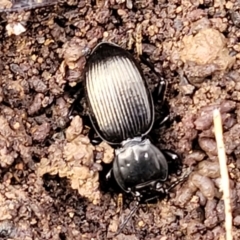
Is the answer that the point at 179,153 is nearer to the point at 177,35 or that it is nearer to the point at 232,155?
the point at 232,155

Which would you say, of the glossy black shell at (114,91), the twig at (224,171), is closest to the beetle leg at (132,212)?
the glossy black shell at (114,91)

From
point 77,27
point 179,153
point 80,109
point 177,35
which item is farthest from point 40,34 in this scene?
point 179,153

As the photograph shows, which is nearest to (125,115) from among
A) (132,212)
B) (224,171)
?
(132,212)

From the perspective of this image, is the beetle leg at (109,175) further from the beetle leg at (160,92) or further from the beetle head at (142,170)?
the beetle leg at (160,92)

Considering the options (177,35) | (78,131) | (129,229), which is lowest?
(129,229)

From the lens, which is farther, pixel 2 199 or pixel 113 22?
pixel 113 22

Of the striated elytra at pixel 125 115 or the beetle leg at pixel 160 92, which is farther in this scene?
the beetle leg at pixel 160 92

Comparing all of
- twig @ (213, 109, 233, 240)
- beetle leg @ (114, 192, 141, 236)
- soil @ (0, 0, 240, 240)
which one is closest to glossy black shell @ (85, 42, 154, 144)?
soil @ (0, 0, 240, 240)
